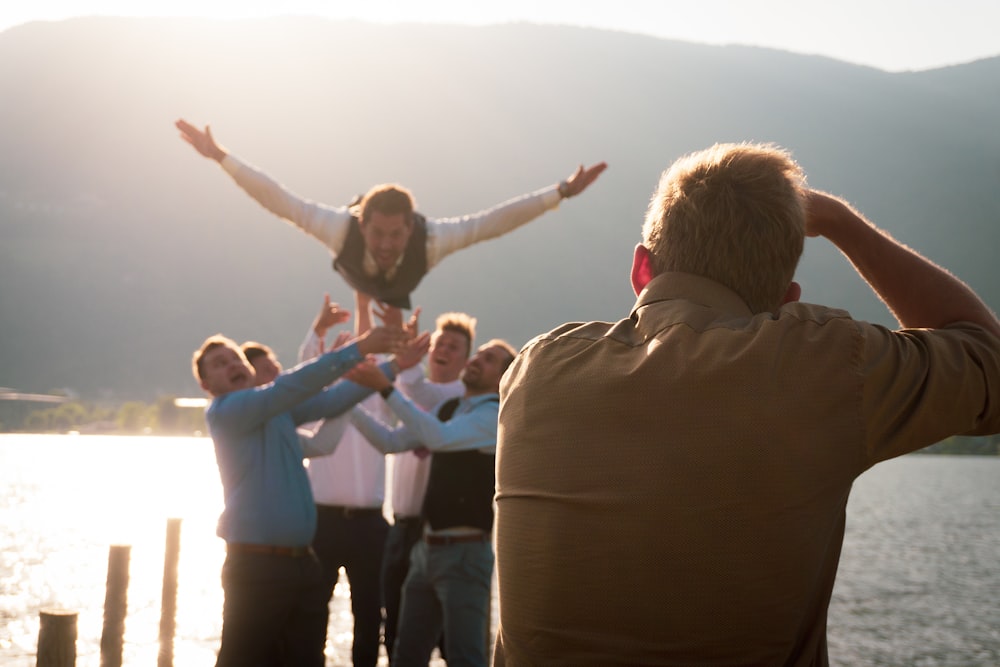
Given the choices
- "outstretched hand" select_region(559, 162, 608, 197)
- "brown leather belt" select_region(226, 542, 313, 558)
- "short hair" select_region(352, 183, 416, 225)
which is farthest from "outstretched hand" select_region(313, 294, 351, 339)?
"brown leather belt" select_region(226, 542, 313, 558)

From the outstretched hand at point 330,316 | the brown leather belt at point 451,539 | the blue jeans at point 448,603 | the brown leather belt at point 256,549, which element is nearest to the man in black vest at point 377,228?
the outstretched hand at point 330,316

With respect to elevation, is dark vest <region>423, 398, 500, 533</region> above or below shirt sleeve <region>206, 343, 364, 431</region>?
below

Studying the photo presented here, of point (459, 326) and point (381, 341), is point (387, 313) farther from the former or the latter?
point (459, 326)

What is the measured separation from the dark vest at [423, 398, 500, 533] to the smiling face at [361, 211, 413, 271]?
110 centimetres

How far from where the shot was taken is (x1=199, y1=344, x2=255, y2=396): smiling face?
5.74 m

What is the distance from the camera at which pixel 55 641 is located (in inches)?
236

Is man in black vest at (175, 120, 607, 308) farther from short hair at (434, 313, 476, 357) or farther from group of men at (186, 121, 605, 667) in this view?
short hair at (434, 313, 476, 357)

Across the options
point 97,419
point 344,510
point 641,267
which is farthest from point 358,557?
point 97,419

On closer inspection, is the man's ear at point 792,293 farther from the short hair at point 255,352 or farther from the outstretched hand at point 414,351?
the short hair at point 255,352

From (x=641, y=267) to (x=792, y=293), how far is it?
28cm

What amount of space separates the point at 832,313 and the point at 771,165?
301 millimetres

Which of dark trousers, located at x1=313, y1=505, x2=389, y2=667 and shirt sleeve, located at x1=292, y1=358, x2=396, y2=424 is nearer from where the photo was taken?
shirt sleeve, located at x1=292, y1=358, x2=396, y2=424

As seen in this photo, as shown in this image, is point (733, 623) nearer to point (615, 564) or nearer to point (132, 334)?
point (615, 564)

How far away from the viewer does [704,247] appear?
5.99 feet
